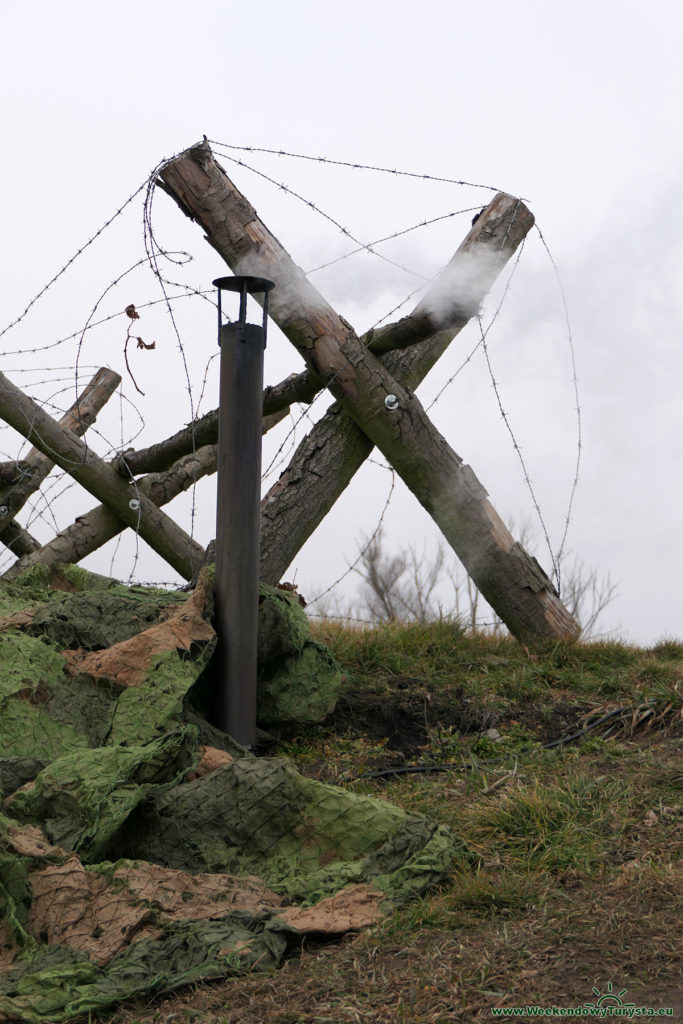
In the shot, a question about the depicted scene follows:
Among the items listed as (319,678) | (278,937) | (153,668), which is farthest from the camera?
(319,678)

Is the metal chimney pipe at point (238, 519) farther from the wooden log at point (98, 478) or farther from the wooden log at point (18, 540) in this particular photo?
the wooden log at point (18, 540)

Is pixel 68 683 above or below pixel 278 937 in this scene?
above

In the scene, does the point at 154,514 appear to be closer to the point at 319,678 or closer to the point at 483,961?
the point at 319,678

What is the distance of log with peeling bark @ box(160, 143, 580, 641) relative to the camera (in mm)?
5293

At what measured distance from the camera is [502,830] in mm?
3432

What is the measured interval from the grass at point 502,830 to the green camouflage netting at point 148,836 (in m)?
0.14

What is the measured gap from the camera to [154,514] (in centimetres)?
659

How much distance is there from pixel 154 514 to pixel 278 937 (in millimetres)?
4087

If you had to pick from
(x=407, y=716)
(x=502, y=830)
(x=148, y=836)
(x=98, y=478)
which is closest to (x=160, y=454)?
(x=98, y=478)

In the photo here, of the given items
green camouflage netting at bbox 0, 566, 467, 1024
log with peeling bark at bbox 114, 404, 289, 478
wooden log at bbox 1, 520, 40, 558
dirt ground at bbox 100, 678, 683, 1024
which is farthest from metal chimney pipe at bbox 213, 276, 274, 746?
wooden log at bbox 1, 520, 40, 558

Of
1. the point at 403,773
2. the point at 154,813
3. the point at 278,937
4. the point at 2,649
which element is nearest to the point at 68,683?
the point at 2,649

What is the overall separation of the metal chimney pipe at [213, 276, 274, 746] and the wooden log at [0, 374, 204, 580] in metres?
1.93

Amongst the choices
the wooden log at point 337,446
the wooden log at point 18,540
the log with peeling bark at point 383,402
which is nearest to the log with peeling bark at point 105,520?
the wooden log at point 18,540

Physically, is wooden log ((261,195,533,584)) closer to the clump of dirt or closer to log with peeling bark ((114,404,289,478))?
log with peeling bark ((114,404,289,478))
